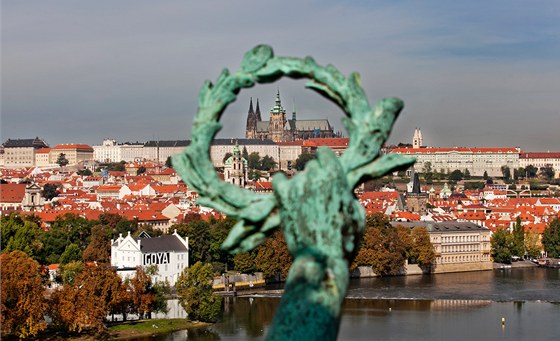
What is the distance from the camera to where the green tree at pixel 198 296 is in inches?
979

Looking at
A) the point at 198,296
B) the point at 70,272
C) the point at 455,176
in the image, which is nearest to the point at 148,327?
the point at 198,296

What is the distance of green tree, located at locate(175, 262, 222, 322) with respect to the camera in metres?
24.9

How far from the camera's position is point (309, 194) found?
142 inches

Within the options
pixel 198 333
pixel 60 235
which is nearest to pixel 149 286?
pixel 198 333

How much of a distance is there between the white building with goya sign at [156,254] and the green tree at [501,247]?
14.8m

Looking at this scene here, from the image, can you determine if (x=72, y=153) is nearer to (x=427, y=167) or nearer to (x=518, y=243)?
(x=427, y=167)

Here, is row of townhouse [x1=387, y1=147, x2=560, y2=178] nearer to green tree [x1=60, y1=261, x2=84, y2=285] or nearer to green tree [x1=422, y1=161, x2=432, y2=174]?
green tree [x1=422, y1=161, x2=432, y2=174]

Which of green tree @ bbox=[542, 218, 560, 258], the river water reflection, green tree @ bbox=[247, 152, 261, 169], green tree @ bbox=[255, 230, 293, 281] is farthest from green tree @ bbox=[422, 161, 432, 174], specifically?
green tree @ bbox=[255, 230, 293, 281]

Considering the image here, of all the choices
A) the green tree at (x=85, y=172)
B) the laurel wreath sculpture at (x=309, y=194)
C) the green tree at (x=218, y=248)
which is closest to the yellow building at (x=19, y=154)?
the green tree at (x=85, y=172)

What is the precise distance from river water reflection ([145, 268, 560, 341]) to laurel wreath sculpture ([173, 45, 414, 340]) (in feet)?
61.0

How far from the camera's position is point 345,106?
12.7 ft

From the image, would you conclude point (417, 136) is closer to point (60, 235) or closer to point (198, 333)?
point (60, 235)

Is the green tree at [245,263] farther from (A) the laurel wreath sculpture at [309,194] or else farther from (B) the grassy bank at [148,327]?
(A) the laurel wreath sculpture at [309,194]

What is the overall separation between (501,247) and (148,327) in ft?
74.4
